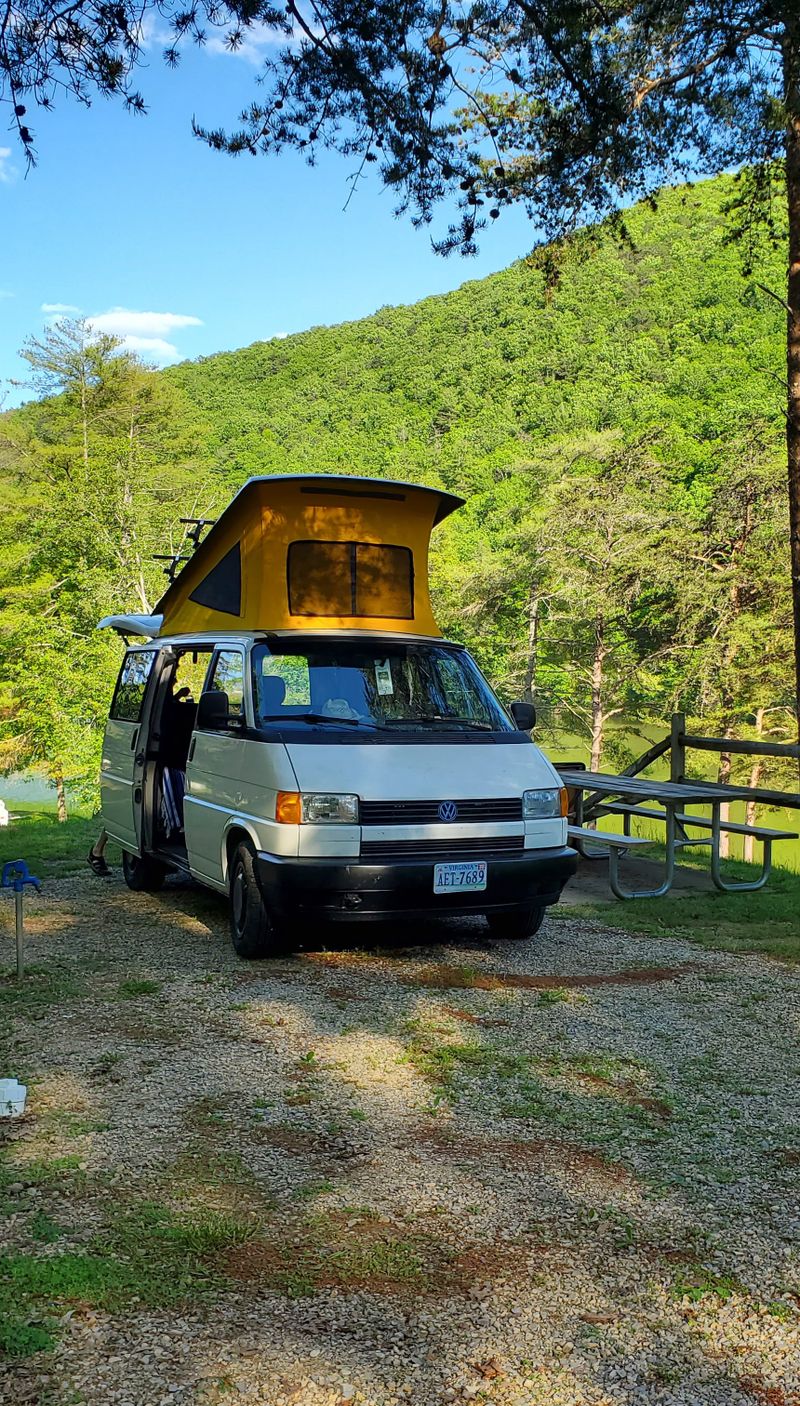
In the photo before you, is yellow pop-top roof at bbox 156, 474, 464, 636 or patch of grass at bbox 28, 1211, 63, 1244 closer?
patch of grass at bbox 28, 1211, 63, 1244

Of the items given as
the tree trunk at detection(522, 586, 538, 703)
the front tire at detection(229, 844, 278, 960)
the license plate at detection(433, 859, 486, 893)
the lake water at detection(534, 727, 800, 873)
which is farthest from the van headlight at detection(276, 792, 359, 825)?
the tree trunk at detection(522, 586, 538, 703)

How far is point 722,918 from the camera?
872 cm

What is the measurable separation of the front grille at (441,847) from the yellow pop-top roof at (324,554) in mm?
1965

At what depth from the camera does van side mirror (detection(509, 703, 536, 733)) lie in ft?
25.5

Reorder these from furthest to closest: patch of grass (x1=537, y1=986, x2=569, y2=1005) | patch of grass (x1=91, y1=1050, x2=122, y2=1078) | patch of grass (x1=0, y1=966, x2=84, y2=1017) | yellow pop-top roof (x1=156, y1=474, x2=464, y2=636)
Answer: yellow pop-top roof (x1=156, y1=474, x2=464, y2=636) → patch of grass (x1=537, y1=986, x2=569, y2=1005) → patch of grass (x1=0, y1=966, x2=84, y2=1017) → patch of grass (x1=91, y1=1050, x2=122, y2=1078)

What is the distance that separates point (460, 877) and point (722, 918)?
10.1 feet

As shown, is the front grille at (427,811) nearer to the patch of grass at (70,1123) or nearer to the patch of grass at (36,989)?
the patch of grass at (36,989)

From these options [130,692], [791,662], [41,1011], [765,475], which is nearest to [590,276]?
[765,475]

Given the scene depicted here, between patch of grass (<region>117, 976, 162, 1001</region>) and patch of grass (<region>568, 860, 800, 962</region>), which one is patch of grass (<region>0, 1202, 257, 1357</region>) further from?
patch of grass (<region>568, 860, 800, 962</region>)

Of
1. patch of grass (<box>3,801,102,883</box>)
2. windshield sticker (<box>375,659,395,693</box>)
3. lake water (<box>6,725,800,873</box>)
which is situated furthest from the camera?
lake water (<box>6,725,800,873</box>)

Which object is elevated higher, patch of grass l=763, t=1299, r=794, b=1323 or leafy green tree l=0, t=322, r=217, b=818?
leafy green tree l=0, t=322, r=217, b=818

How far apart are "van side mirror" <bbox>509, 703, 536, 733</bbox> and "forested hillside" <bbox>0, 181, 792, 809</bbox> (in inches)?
706

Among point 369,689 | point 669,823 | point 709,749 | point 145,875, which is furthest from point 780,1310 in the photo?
point 709,749

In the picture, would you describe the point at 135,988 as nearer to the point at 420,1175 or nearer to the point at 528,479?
the point at 420,1175
